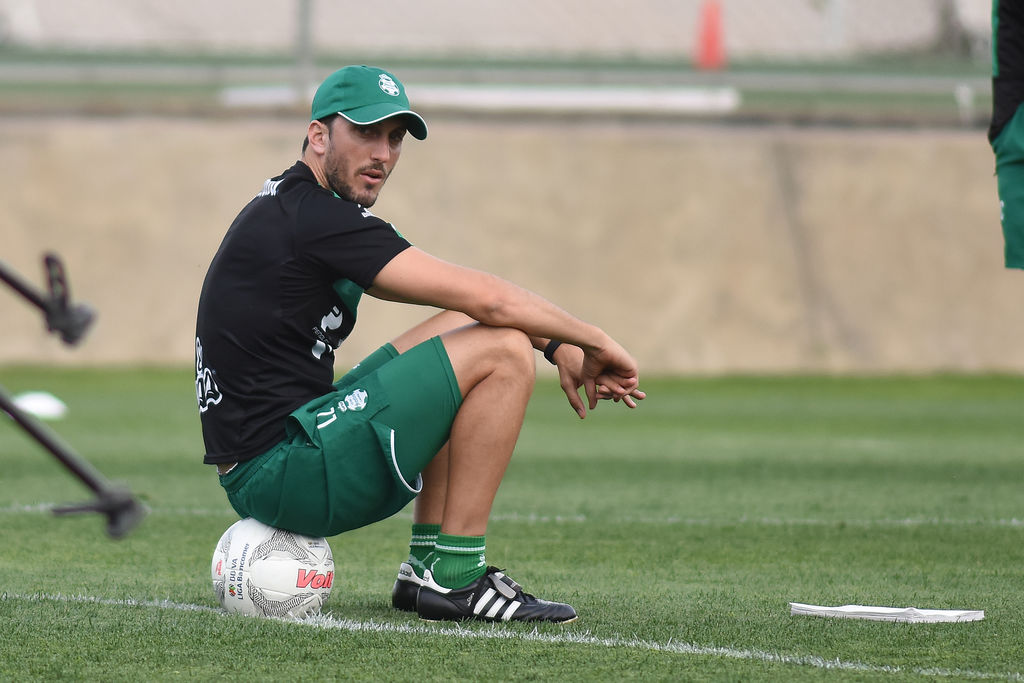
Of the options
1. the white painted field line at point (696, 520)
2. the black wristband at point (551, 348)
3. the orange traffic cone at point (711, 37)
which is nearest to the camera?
the black wristband at point (551, 348)

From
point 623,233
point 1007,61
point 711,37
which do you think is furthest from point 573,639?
point 711,37

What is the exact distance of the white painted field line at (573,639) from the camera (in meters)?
3.70

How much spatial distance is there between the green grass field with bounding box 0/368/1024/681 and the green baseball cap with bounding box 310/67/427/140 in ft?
4.53

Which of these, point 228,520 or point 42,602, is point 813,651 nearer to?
point 42,602

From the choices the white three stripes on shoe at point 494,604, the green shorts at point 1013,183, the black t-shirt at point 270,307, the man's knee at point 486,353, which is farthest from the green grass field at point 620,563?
the green shorts at point 1013,183

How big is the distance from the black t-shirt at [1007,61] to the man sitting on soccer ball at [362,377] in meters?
1.62

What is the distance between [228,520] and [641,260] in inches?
432

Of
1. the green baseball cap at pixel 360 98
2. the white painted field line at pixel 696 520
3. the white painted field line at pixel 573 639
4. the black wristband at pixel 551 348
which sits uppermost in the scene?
the green baseball cap at pixel 360 98

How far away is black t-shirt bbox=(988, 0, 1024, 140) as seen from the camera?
5051mm

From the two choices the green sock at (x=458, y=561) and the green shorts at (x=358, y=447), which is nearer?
the green shorts at (x=358, y=447)

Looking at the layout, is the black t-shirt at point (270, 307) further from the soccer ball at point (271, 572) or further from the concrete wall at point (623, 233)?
the concrete wall at point (623, 233)

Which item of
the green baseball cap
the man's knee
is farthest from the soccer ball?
the green baseball cap

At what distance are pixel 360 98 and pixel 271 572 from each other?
1307 mm

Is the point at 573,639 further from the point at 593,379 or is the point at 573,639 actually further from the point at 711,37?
the point at 711,37
